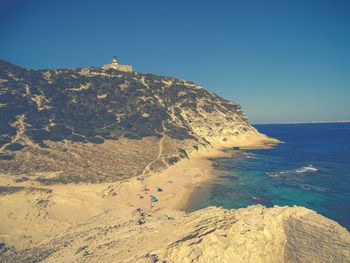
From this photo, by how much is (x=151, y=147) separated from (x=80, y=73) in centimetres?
5682

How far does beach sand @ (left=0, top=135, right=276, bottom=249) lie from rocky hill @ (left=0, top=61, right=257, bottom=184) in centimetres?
290

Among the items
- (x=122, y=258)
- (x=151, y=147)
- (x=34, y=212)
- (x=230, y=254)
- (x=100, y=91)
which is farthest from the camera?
(x=100, y=91)

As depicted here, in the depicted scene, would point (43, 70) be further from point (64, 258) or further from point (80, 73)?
point (64, 258)

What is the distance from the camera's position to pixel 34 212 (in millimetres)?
27125

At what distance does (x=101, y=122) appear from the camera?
67.1 meters

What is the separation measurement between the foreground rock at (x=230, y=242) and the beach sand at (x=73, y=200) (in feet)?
17.3

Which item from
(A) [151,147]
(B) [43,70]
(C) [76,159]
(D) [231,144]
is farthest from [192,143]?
(B) [43,70]

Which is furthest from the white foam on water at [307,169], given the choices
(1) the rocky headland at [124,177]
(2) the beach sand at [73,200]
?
(2) the beach sand at [73,200]

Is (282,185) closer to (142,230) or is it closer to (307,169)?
(307,169)

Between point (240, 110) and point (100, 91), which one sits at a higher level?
point (100, 91)

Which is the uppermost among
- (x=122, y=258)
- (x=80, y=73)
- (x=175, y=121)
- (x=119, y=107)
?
(x=80, y=73)

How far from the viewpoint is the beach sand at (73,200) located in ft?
79.9

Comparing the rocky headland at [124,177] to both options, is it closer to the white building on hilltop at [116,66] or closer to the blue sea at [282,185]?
the blue sea at [282,185]

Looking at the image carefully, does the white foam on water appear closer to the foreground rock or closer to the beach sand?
the beach sand
